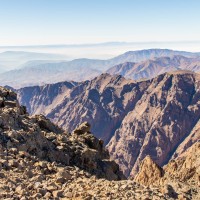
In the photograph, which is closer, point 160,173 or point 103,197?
point 103,197

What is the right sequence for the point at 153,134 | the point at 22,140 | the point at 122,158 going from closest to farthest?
1. the point at 22,140
2. the point at 122,158
3. the point at 153,134

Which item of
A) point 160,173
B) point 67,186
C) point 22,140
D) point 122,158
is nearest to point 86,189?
point 67,186

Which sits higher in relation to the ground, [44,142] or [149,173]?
[44,142]

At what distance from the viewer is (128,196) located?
15.3 metres

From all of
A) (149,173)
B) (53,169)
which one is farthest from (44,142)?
(149,173)

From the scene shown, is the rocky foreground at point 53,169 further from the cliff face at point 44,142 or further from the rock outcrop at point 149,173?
the rock outcrop at point 149,173

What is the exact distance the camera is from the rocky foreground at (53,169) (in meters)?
15.3

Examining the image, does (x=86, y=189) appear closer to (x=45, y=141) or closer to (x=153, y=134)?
(x=45, y=141)

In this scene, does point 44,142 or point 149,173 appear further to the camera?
point 149,173

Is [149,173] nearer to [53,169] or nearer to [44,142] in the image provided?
[44,142]

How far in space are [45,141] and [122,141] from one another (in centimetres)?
17470

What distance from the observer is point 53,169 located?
19484mm

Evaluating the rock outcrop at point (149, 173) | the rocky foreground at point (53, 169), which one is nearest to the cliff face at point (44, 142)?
the rocky foreground at point (53, 169)

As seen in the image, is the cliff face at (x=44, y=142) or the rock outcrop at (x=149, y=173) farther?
the rock outcrop at (x=149, y=173)
